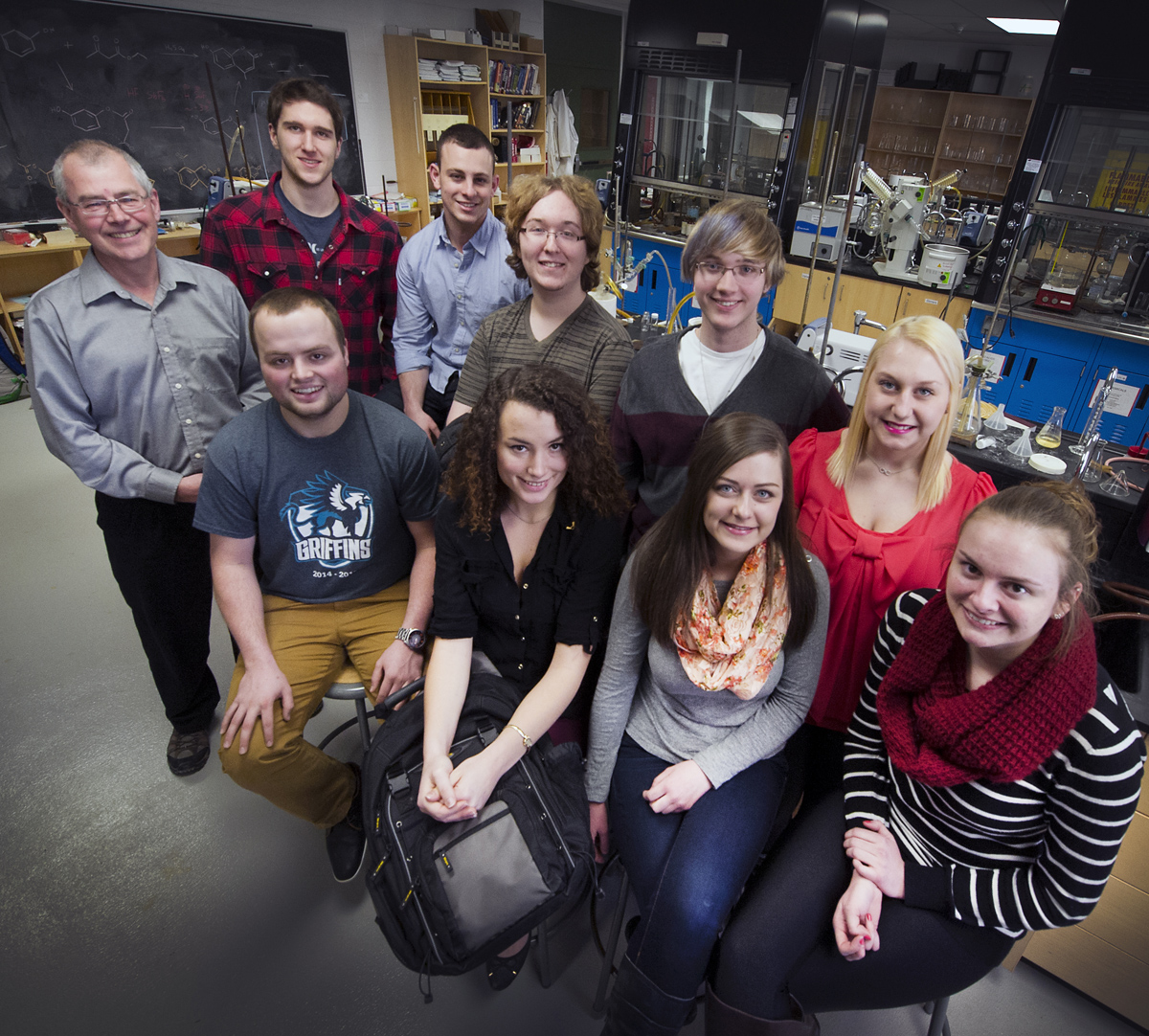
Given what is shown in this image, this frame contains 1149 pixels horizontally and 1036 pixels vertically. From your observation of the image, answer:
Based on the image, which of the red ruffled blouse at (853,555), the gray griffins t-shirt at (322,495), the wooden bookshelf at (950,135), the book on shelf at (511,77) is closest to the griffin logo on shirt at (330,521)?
the gray griffins t-shirt at (322,495)

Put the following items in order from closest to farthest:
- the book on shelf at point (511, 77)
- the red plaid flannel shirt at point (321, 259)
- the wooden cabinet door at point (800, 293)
→ the red plaid flannel shirt at point (321, 259)
the wooden cabinet door at point (800, 293)
the book on shelf at point (511, 77)

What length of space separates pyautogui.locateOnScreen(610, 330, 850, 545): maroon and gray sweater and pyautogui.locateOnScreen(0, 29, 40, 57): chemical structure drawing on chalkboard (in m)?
4.81

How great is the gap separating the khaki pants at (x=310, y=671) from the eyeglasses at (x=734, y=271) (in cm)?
109

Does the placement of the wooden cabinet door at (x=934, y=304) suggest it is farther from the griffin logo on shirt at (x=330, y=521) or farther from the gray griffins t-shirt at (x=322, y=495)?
the griffin logo on shirt at (x=330, y=521)

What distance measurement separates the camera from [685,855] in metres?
1.25

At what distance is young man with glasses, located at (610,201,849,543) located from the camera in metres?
1.52

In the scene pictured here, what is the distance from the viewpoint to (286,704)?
5.08 ft

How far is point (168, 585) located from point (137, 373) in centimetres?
58

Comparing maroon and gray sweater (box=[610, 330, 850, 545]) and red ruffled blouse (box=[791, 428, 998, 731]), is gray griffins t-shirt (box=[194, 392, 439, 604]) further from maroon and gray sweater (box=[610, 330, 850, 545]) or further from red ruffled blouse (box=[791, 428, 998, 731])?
red ruffled blouse (box=[791, 428, 998, 731])

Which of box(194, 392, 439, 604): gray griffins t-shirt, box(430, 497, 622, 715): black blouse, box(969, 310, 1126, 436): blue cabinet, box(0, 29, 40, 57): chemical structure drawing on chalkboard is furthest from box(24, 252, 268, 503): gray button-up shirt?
box(0, 29, 40, 57): chemical structure drawing on chalkboard

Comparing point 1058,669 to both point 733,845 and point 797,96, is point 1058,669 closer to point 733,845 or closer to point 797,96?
point 733,845

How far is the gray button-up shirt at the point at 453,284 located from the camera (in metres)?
2.21

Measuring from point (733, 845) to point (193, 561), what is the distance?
1.58 m

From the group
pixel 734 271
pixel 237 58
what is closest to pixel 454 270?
pixel 734 271
